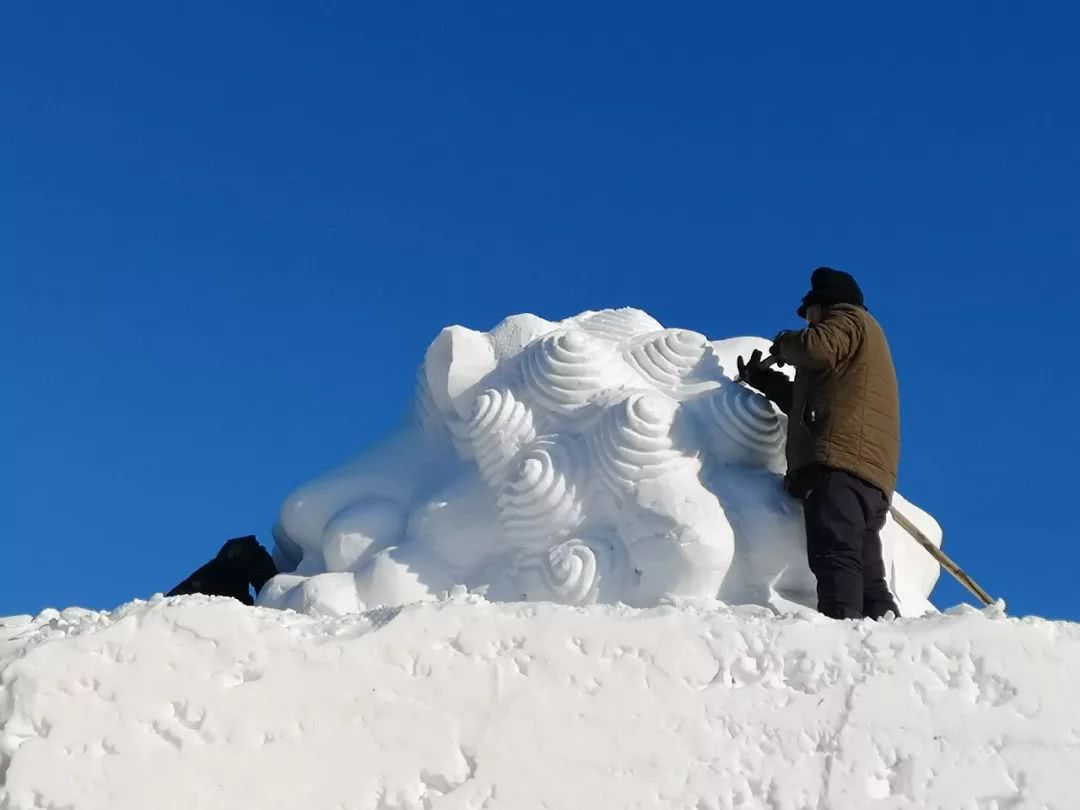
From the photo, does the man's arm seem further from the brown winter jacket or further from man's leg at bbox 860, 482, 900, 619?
man's leg at bbox 860, 482, 900, 619

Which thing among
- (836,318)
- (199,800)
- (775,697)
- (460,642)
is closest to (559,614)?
(460,642)

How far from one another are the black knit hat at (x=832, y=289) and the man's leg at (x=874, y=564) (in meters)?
0.72

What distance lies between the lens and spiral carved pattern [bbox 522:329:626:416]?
5.17m

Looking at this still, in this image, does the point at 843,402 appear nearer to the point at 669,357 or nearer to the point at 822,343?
the point at 822,343

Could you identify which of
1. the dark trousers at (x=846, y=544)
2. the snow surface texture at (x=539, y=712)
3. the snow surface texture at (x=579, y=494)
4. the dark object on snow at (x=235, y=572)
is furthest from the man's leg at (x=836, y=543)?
the dark object on snow at (x=235, y=572)

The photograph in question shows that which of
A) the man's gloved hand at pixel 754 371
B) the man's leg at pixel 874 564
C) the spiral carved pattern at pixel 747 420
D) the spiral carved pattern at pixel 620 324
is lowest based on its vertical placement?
the man's leg at pixel 874 564

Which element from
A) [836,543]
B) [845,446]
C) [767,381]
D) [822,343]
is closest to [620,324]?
[767,381]

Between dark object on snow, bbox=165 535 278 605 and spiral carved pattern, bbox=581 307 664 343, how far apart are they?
5.65 feet

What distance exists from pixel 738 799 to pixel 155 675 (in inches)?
59.8

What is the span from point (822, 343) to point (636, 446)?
2.33ft

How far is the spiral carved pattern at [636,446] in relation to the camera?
192 inches

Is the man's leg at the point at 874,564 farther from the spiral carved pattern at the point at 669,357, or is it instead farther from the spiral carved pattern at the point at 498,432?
the spiral carved pattern at the point at 498,432

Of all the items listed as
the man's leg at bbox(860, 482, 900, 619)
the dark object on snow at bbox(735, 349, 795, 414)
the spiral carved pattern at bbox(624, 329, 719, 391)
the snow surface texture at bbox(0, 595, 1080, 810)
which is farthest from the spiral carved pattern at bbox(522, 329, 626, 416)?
the snow surface texture at bbox(0, 595, 1080, 810)

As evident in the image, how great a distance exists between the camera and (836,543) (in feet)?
15.4
